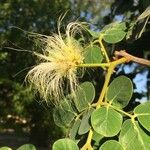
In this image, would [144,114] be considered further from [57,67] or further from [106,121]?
[57,67]

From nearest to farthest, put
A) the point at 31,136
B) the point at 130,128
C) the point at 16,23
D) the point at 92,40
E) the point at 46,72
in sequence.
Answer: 1. the point at 130,128
2. the point at 46,72
3. the point at 92,40
4. the point at 16,23
5. the point at 31,136

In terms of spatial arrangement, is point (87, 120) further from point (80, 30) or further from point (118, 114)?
point (80, 30)

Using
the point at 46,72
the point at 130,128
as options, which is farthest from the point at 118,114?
the point at 46,72

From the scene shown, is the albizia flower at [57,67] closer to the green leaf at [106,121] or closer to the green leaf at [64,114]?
the green leaf at [64,114]

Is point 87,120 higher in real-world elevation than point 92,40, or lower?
lower

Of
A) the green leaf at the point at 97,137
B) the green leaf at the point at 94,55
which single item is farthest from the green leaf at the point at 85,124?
the green leaf at the point at 94,55

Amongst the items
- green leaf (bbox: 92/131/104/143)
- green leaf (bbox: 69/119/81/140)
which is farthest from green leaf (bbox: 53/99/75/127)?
green leaf (bbox: 92/131/104/143)
